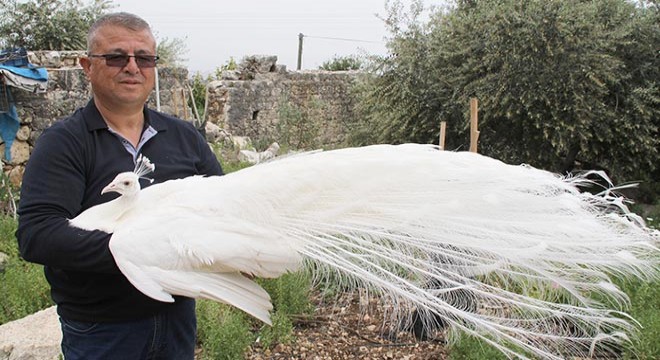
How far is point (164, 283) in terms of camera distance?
62.6 inches

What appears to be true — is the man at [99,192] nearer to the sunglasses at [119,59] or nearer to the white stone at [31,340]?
the sunglasses at [119,59]

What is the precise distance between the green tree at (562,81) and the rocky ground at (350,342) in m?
5.14

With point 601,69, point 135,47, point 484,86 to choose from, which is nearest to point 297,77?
point 484,86

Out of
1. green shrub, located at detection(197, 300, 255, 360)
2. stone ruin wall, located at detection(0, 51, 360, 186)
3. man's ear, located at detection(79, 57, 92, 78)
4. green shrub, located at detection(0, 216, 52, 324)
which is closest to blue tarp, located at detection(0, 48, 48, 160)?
stone ruin wall, located at detection(0, 51, 360, 186)

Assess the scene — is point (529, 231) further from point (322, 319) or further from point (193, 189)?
point (322, 319)

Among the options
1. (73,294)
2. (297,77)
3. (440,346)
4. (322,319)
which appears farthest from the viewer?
(297,77)

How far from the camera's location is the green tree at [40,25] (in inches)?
552

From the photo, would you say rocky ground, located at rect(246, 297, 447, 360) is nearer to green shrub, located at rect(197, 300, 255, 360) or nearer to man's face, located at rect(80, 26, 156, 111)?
green shrub, located at rect(197, 300, 255, 360)

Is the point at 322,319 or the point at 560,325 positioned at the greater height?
the point at 560,325

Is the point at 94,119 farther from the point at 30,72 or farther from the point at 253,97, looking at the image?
the point at 253,97

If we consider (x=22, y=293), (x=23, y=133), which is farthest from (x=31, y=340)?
(x=23, y=133)

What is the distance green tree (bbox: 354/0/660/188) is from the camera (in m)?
7.74

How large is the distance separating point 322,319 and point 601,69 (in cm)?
587

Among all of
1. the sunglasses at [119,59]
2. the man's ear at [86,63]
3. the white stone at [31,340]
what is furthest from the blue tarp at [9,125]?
the sunglasses at [119,59]
